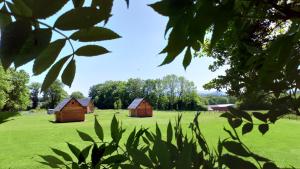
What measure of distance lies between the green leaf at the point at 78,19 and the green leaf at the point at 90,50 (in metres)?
0.05

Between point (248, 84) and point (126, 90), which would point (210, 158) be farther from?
point (126, 90)

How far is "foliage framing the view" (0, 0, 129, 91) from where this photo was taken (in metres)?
0.37

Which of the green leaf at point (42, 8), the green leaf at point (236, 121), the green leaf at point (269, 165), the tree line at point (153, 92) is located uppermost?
the tree line at point (153, 92)

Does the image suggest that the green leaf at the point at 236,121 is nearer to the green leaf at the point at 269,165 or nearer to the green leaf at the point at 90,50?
the green leaf at the point at 269,165

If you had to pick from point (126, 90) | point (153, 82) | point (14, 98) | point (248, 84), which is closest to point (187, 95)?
point (153, 82)

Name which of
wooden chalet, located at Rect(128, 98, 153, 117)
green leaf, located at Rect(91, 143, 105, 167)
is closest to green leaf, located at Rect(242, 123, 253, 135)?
green leaf, located at Rect(91, 143, 105, 167)

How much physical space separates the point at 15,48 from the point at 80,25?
0.07m

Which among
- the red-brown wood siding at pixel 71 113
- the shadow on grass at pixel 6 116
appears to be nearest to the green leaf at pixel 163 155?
the shadow on grass at pixel 6 116

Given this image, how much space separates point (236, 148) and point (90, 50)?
307 millimetres

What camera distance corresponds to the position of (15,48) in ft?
1.20

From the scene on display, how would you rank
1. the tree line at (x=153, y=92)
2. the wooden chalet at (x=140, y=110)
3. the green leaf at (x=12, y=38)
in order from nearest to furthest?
1. the green leaf at (x=12, y=38)
2. the wooden chalet at (x=140, y=110)
3. the tree line at (x=153, y=92)

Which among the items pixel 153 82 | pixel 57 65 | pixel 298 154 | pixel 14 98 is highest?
pixel 153 82

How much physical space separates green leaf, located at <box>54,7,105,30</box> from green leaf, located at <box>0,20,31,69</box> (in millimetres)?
31

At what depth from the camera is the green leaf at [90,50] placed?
0.45 m
